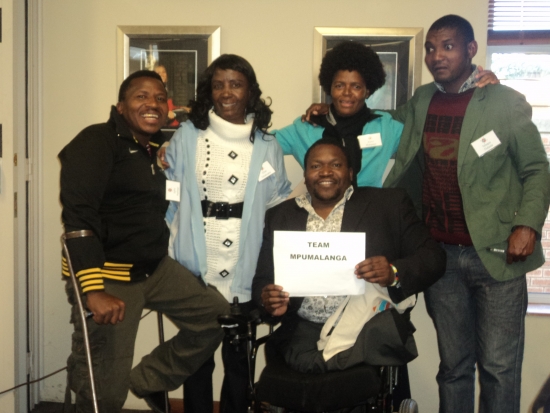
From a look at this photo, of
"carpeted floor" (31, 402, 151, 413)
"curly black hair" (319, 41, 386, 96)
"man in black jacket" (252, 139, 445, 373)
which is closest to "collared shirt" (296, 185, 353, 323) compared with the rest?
"man in black jacket" (252, 139, 445, 373)

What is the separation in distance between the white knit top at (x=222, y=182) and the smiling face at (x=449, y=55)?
965 millimetres

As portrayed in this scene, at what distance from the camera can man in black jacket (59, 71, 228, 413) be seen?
2344 millimetres

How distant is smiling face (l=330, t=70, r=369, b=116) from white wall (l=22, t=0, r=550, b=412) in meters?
0.56

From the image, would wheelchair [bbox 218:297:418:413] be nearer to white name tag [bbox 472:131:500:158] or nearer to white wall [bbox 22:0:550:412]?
white name tag [bbox 472:131:500:158]

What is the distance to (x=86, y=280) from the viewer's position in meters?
2.30

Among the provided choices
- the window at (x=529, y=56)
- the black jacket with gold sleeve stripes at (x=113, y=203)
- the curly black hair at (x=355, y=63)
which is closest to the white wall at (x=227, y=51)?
the window at (x=529, y=56)

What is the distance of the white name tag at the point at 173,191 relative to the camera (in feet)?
9.27

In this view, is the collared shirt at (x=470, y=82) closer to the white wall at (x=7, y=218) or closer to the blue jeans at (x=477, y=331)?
the blue jeans at (x=477, y=331)

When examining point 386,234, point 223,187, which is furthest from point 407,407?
point 223,187

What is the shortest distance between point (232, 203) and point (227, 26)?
1.25 meters

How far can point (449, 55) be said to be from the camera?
8.86 feet

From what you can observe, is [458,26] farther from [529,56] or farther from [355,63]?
[529,56]

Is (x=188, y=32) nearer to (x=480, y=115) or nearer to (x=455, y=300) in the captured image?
(x=480, y=115)

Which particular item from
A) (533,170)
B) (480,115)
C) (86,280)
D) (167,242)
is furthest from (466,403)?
(86,280)
